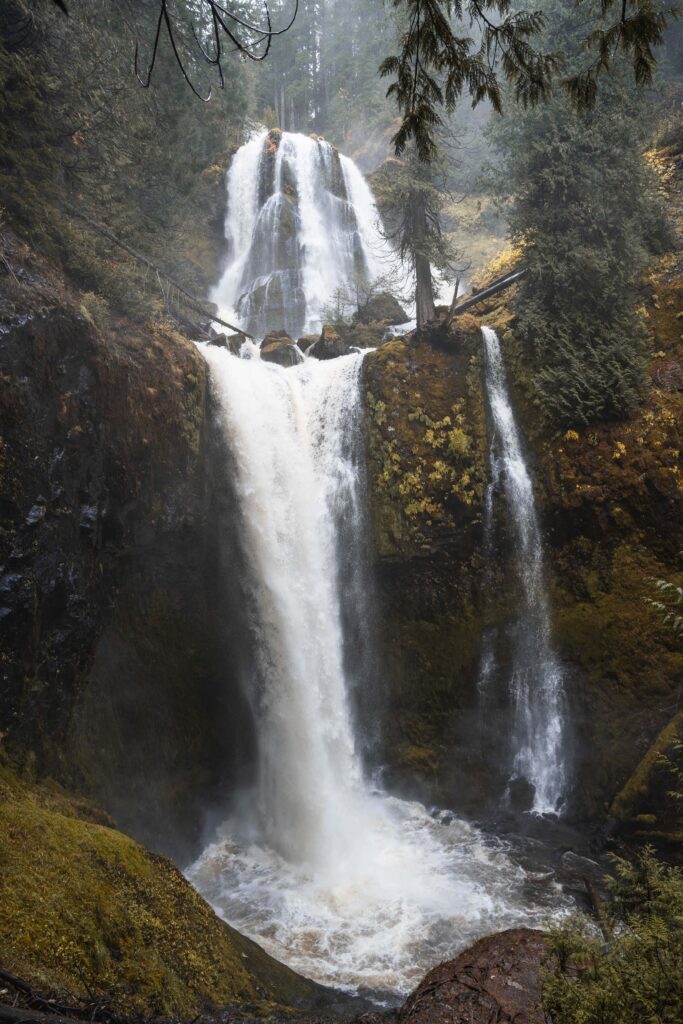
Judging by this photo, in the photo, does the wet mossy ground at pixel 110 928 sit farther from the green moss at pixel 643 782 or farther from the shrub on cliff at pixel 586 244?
the shrub on cliff at pixel 586 244

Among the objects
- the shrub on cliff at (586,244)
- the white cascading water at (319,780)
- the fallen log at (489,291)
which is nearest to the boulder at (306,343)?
the white cascading water at (319,780)

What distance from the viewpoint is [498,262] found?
19.1m

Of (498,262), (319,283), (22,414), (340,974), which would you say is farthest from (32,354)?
(319,283)

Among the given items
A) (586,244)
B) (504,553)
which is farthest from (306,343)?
(504,553)

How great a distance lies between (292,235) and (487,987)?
25.3 m

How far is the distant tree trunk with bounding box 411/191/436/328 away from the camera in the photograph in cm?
1474

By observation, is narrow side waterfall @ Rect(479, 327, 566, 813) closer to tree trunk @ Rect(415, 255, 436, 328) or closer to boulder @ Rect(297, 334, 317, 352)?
tree trunk @ Rect(415, 255, 436, 328)

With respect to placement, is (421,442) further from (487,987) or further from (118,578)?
(487,987)

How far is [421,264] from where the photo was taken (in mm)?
15000

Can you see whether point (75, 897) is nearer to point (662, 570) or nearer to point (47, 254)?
point (47, 254)

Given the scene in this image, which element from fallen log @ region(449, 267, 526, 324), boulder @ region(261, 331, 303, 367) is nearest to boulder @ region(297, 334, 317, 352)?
boulder @ region(261, 331, 303, 367)

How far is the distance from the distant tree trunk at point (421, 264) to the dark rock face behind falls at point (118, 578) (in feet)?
19.9

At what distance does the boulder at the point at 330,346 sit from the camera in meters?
15.8

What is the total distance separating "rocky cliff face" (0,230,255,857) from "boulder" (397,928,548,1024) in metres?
5.39
